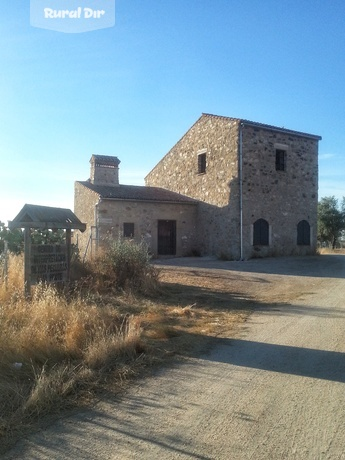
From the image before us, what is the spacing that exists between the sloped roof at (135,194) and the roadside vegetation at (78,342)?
12.8 m

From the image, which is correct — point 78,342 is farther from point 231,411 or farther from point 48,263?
point 48,263

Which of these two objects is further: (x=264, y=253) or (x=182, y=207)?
(x=182, y=207)

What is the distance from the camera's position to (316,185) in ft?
84.5

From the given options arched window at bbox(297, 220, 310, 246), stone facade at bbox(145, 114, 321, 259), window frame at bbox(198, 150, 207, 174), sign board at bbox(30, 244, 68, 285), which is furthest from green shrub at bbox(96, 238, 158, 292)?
arched window at bbox(297, 220, 310, 246)

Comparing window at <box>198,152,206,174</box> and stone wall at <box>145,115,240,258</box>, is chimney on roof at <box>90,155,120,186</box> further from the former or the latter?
window at <box>198,152,206,174</box>

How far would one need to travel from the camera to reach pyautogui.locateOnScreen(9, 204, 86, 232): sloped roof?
29.4 feet

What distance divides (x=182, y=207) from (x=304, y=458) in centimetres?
2220

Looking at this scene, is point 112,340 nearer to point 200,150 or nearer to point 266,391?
point 266,391

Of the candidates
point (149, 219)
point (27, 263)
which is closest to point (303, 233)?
point (149, 219)

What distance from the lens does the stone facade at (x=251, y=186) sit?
74.7 ft

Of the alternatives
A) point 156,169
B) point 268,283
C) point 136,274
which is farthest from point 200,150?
point 136,274

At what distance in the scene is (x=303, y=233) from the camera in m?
25.2

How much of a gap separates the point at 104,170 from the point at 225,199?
26.5ft

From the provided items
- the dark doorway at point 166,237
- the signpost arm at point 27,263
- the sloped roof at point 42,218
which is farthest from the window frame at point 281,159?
A: the signpost arm at point 27,263
